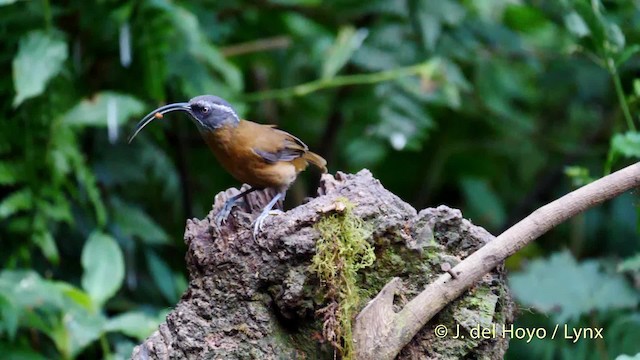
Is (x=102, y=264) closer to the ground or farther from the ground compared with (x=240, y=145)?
closer to the ground

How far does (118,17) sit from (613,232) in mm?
3984

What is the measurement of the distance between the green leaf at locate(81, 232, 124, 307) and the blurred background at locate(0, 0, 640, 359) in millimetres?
10

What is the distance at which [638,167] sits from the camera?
253cm

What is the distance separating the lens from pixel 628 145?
3070mm

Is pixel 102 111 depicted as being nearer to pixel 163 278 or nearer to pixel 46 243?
pixel 46 243

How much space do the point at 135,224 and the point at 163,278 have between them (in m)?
0.36

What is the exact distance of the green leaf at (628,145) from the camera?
3.05 m

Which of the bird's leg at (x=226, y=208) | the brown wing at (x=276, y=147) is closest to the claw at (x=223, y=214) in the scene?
the bird's leg at (x=226, y=208)

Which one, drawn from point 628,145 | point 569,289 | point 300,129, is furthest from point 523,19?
point 628,145

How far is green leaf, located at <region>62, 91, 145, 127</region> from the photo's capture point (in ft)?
13.7

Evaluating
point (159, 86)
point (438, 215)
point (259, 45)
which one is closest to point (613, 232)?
point (259, 45)

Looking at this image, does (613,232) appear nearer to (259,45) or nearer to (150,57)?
(259,45)

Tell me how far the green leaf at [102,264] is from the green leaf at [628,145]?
2.34 m

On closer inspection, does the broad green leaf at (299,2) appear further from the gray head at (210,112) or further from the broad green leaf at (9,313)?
the broad green leaf at (9,313)
